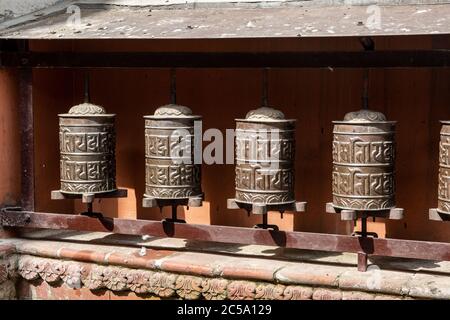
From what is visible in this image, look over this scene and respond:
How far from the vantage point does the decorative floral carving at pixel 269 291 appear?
4.69 m

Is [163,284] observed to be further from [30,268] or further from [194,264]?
[30,268]

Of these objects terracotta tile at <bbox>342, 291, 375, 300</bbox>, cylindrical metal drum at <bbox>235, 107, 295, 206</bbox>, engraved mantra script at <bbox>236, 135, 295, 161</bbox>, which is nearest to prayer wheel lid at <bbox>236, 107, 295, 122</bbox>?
cylindrical metal drum at <bbox>235, 107, 295, 206</bbox>

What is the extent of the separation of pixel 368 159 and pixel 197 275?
3.75 feet

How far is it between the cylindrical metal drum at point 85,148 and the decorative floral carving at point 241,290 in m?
1.04

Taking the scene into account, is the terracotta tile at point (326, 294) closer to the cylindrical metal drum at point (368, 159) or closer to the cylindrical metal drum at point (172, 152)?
the cylindrical metal drum at point (368, 159)

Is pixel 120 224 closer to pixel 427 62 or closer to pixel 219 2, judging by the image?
pixel 219 2

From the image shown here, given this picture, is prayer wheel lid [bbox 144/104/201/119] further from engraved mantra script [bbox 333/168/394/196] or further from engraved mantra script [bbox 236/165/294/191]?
engraved mantra script [bbox 333/168/394/196]

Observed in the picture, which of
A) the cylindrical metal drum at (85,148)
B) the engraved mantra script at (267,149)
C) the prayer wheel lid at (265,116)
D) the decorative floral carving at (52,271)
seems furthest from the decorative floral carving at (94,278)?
the prayer wheel lid at (265,116)

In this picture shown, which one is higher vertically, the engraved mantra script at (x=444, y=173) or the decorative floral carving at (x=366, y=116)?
the decorative floral carving at (x=366, y=116)

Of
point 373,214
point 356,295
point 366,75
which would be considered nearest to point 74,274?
point 356,295

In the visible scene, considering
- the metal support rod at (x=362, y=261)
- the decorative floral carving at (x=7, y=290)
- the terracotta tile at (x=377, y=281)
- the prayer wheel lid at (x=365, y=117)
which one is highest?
the prayer wheel lid at (x=365, y=117)

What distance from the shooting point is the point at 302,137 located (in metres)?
5.33

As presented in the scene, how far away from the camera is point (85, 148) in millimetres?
5188
